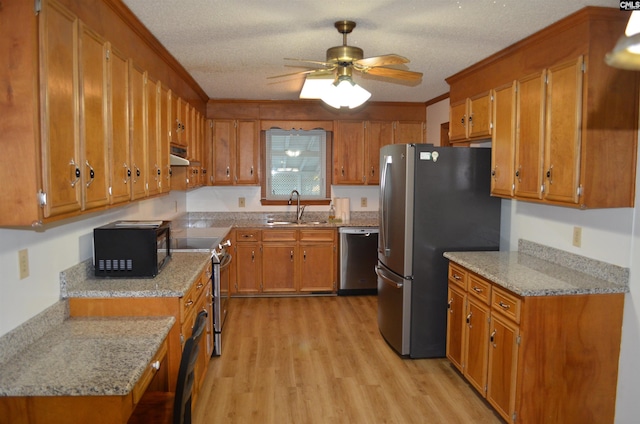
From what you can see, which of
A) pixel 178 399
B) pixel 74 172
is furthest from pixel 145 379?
pixel 74 172

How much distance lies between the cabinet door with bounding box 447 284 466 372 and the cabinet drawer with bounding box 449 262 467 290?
1.8 inches

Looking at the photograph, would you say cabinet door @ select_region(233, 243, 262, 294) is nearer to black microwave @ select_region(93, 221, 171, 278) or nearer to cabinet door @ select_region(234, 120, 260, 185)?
cabinet door @ select_region(234, 120, 260, 185)

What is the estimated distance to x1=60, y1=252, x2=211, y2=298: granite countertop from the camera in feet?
8.00

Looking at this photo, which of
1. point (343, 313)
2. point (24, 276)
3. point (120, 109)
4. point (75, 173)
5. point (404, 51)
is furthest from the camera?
point (343, 313)

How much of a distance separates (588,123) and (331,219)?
12.0ft

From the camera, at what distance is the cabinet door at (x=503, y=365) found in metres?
2.69

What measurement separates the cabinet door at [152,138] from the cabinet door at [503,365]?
2.35 meters

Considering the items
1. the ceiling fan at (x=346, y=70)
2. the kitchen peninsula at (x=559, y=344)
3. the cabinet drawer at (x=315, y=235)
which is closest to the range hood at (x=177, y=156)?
the ceiling fan at (x=346, y=70)

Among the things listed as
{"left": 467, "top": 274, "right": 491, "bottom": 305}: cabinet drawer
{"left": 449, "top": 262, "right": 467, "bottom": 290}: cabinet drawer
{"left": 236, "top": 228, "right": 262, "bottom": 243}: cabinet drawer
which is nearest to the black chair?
{"left": 467, "top": 274, "right": 491, "bottom": 305}: cabinet drawer

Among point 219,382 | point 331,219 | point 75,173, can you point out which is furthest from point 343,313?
point 75,173

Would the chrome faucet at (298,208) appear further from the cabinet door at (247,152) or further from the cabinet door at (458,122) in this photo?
the cabinet door at (458,122)

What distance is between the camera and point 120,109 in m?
2.51

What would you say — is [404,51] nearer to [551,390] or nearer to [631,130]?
[631,130]

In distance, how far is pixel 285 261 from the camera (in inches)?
221
